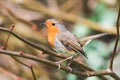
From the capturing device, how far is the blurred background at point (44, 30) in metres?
3.65

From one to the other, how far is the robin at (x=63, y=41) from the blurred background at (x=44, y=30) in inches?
11.0

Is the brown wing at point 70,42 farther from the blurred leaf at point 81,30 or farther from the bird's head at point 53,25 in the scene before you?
the blurred leaf at point 81,30

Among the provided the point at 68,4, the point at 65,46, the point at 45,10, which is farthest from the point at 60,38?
the point at 68,4

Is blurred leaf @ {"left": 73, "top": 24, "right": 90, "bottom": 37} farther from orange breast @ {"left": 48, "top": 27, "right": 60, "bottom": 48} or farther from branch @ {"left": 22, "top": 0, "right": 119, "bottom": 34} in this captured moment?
orange breast @ {"left": 48, "top": 27, "right": 60, "bottom": 48}

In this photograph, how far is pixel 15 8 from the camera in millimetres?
4184

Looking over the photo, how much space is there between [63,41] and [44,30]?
1.15 m

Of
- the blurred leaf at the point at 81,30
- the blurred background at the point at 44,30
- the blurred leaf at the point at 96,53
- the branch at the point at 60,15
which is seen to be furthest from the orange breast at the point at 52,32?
the blurred leaf at the point at 81,30

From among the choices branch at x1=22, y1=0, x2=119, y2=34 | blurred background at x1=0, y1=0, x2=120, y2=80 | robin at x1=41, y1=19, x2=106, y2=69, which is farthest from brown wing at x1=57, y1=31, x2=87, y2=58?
branch at x1=22, y1=0, x2=119, y2=34

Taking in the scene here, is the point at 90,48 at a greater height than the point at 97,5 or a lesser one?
lesser

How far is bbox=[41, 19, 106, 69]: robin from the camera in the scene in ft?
9.43

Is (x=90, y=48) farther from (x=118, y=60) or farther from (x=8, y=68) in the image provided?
(x=8, y=68)

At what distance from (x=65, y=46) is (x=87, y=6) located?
4.95 feet

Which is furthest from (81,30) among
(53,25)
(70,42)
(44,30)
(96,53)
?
(70,42)

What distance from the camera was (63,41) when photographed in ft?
9.95
